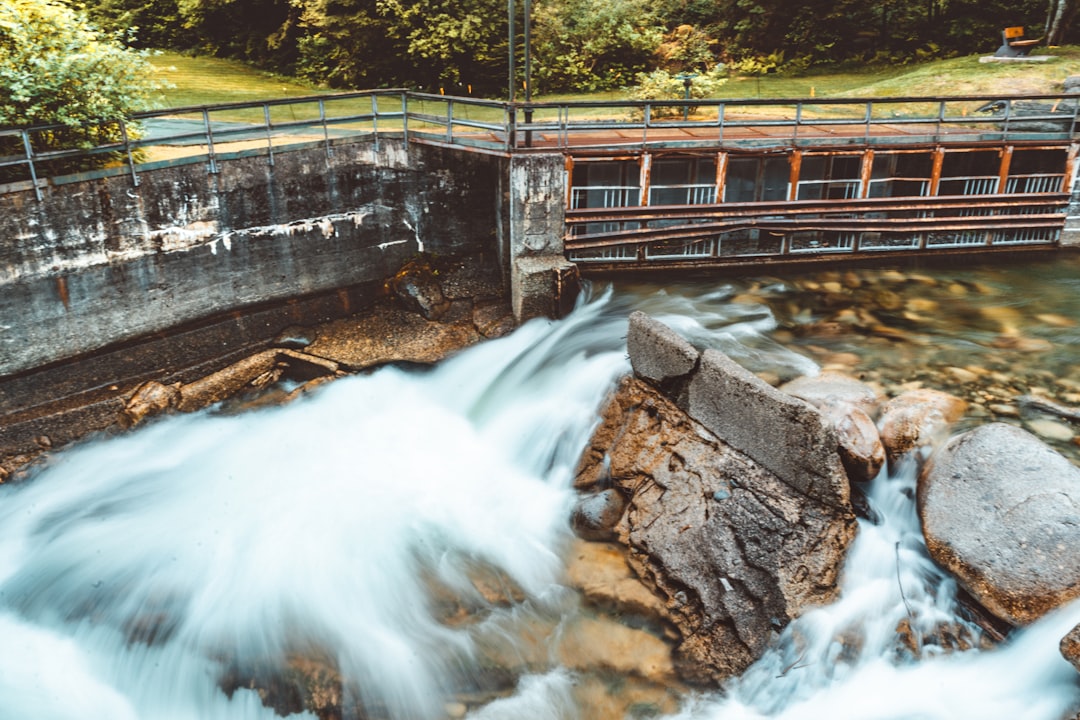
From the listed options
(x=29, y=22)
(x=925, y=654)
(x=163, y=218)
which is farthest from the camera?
(x=163, y=218)

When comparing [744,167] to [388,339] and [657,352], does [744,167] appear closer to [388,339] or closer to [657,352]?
[657,352]

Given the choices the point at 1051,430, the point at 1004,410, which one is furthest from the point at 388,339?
the point at 1051,430

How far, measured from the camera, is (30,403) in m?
11.5

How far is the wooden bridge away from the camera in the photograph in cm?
1280

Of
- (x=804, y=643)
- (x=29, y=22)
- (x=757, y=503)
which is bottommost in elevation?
(x=804, y=643)

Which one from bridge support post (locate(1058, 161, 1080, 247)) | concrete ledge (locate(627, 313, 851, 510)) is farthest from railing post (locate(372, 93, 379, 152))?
bridge support post (locate(1058, 161, 1080, 247))

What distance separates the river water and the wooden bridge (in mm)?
1042

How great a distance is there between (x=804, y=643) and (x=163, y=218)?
1092cm

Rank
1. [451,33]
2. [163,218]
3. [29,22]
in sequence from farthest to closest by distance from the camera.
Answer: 1. [451,33]
2. [163,218]
3. [29,22]

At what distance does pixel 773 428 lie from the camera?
8000mm

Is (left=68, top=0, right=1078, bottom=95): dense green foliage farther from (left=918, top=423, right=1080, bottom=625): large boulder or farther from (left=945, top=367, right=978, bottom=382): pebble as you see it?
(left=918, top=423, right=1080, bottom=625): large boulder

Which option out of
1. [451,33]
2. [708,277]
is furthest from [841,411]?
[451,33]

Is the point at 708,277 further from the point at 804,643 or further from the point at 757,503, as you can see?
the point at 804,643

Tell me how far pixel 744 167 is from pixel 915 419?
6839 mm
